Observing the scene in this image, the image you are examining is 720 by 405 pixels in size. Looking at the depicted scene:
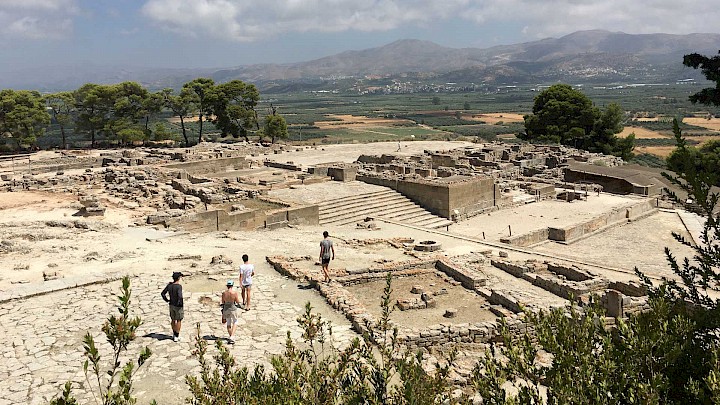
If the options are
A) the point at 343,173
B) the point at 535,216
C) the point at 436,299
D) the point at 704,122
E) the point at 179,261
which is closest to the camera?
the point at 436,299

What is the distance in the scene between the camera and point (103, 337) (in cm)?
854

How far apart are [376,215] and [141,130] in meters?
30.0

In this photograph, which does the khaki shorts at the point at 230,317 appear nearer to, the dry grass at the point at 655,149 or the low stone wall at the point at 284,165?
the low stone wall at the point at 284,165

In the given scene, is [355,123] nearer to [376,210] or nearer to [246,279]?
[376,210]

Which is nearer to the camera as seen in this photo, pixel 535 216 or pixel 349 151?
pixel 535 216

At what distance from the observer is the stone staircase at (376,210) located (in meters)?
21.0

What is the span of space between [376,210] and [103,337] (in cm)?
1447

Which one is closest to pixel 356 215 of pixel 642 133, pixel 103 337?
pixel 103 337

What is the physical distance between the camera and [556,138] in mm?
43375

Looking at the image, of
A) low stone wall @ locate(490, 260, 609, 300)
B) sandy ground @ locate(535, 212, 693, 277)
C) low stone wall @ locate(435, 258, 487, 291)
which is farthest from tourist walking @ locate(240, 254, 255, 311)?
sandy ground @ locate(535, 212, 693, 277)

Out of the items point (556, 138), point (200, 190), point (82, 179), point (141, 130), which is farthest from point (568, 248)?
point (141, 130)

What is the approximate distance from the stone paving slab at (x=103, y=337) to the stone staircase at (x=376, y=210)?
9.49 metres

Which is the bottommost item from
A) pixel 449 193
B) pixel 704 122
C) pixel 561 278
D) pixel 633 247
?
pixel 704 122

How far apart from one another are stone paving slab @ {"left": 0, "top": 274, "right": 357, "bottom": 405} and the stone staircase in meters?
9.49
